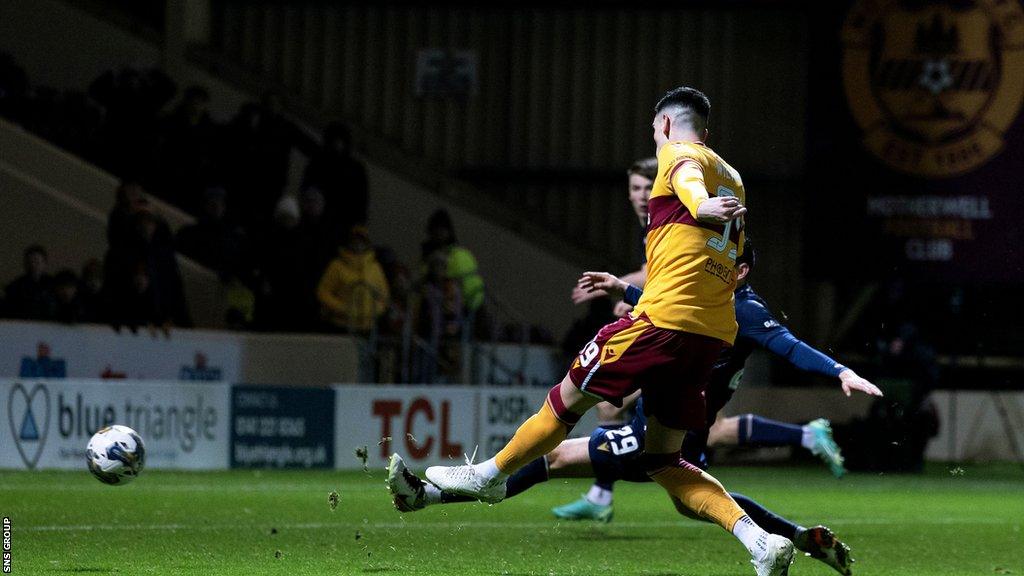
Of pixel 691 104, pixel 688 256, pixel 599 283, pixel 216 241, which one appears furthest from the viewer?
pixel 216 241

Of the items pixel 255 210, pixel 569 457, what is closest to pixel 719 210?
pixel 569 457

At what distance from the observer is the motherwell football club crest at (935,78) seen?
59.0 feet

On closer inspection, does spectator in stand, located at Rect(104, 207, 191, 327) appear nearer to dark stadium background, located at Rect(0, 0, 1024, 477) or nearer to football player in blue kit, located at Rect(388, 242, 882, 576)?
dark stadium background, located at Rect(0, 0, 1024, 477)

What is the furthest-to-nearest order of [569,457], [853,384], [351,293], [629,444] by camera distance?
[351,293] < [569,457] < [629,444] < [853,384]

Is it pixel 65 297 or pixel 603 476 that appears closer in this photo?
pixel 603 476

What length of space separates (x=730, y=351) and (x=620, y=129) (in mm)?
18087

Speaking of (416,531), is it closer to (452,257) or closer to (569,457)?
(569,457)

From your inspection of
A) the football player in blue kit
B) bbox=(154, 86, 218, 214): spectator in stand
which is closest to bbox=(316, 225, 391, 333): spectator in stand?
bbox=(154, 86, 218, 214): spectator in stand

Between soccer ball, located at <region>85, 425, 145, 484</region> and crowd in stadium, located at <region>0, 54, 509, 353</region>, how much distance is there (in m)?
7.52

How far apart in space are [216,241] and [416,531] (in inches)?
341

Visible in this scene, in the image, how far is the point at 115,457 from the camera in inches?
357

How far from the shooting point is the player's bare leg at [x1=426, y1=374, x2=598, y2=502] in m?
7.32

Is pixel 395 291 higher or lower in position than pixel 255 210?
lower

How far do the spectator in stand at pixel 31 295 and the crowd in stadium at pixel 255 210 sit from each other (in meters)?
1.09
